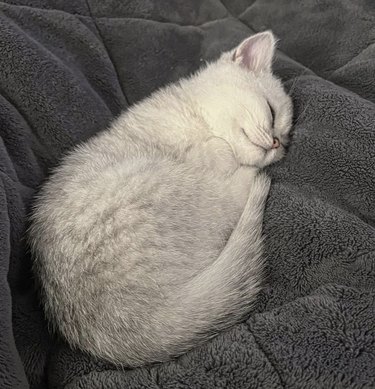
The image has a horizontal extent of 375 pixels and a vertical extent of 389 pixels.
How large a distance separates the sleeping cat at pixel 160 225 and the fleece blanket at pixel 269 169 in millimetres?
59

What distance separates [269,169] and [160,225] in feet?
1.65

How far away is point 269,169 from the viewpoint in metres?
1.55

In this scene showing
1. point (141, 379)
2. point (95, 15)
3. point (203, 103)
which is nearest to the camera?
point (141, 379)

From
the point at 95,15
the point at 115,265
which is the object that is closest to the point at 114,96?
the point at 95,15

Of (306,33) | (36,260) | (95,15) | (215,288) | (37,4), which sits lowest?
(306,33)

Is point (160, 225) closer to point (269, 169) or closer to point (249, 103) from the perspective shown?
point (269, 169)

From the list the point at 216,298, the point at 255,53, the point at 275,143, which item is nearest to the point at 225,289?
the point at 216,298

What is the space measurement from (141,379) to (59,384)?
8.9 inches

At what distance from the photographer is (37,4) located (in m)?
1.80

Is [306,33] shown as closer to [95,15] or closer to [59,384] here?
[95,15]

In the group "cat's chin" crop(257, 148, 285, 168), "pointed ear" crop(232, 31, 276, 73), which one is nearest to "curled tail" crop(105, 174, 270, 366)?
"cat's chin" crop(257, 148, 285, 168)

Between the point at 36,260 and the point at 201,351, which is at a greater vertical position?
the point at 36,260

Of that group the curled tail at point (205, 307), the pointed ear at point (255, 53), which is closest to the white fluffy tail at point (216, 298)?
the curled tail at point (205, 307)

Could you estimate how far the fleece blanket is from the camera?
3.30 ft
